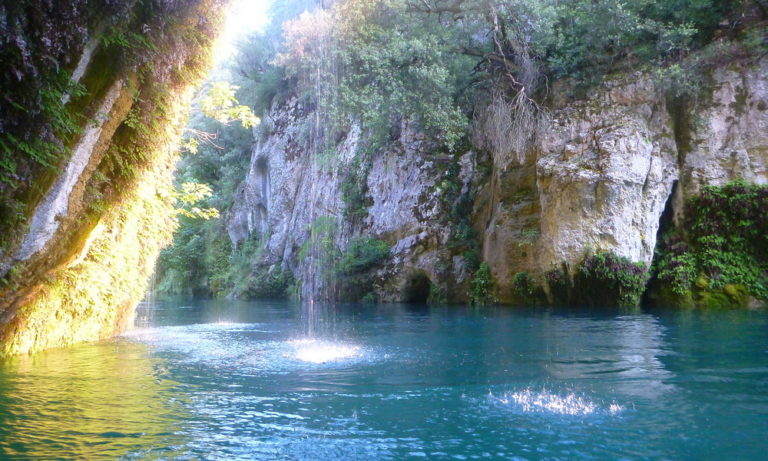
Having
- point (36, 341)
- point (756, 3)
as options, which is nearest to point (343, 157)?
point (756, 3)

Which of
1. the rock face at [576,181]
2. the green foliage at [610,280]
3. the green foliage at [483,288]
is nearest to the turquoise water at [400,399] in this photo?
the green foliage at [610,280]

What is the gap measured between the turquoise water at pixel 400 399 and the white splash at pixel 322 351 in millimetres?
46

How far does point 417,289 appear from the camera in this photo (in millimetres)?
24109

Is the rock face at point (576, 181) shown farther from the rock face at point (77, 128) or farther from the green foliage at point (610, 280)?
the rock face at point (77, 128)

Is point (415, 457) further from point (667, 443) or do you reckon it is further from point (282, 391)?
point (282, 391)

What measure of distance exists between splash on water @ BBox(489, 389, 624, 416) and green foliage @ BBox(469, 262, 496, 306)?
14518 millimetres

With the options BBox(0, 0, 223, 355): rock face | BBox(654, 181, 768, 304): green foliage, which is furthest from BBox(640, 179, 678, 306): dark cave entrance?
BBox(0, 0, 223, 355): rock face

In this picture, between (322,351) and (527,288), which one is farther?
(527,288)

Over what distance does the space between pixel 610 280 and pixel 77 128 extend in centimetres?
1536

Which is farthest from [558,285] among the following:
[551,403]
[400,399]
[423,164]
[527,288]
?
[400,399]

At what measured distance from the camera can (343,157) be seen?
31.2 m

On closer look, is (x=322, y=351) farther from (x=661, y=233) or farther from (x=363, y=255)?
(x=363, y=255)

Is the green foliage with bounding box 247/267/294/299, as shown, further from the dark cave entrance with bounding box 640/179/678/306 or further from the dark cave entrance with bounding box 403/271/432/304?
the dark cave entrance with bounding box 640/179/678/306

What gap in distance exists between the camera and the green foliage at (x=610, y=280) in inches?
658
